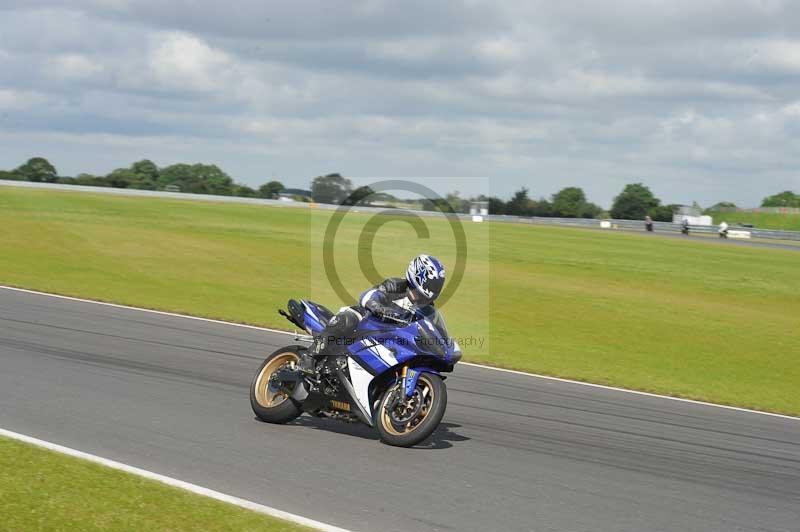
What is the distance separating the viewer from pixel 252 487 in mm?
6793

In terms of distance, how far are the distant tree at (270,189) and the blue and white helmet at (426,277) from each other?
92.0 metres

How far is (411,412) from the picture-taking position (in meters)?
8.48

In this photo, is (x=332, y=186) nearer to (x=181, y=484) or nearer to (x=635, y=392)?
(x=635, y=392)

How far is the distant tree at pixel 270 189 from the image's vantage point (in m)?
101

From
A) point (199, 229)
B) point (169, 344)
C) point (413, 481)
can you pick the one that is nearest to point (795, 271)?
point (199, 229)

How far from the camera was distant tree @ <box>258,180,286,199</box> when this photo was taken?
331ft

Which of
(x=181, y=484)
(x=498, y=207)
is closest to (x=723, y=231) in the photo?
(x=498, y=207)

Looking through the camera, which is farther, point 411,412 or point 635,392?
point 635,392

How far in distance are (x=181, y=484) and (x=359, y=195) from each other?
19188 millimetres

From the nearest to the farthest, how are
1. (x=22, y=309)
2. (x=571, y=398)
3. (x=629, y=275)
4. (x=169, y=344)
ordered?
(x=571, y=398) → (x=169, y=344) → (x=22, y=309) → (x=629, y=275)

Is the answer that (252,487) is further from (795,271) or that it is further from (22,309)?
(795,271)

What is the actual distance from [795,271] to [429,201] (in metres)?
25.3

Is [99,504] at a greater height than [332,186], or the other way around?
[332,186]

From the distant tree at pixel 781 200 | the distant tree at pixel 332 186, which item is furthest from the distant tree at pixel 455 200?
the distant tree at pixel 781 200
